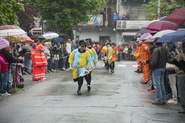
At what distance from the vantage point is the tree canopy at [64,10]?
3641 centimetres

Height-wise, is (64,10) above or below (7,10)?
above

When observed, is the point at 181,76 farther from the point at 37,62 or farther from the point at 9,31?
the point at 37,62

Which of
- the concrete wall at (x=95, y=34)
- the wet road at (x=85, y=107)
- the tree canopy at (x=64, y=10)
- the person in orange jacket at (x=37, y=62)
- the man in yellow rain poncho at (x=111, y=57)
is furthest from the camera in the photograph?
the concrete wall at (x=95, y=34)

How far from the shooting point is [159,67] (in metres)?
13.3

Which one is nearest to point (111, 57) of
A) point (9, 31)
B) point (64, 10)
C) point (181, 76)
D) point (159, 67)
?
point (9, 31)

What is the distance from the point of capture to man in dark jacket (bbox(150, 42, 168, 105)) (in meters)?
13.2

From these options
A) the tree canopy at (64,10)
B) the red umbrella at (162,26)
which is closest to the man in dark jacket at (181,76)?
the red umbrella at (162,26)

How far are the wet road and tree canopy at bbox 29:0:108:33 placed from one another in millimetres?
19735

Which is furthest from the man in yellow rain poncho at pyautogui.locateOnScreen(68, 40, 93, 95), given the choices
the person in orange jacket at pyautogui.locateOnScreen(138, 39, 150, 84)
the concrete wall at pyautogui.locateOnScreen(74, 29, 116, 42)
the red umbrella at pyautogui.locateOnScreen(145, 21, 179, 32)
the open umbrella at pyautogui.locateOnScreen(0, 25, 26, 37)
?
the concrete wall at pyautogui.locateOnScreen(74, 29, 116, 42)

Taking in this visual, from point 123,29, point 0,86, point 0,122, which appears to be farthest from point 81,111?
point 123,29

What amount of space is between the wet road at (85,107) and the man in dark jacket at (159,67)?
350 millimetres

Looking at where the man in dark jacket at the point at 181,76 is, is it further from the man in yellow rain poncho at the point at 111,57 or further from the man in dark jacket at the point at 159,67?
the man in yellow rain poncho at the point at 111,57

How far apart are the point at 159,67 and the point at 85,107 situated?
2708 millimetres

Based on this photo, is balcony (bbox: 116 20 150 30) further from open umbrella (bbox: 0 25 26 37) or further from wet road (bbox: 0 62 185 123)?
open umbrella (bbox: 0 25 26 37)
